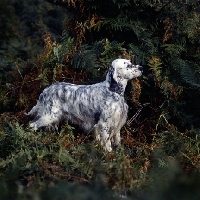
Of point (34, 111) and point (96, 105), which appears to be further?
point (34, 111)

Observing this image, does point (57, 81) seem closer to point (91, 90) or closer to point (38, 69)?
point (38, 69)

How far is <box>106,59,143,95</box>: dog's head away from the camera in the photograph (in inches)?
172

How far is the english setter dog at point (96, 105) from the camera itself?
14.3 feet

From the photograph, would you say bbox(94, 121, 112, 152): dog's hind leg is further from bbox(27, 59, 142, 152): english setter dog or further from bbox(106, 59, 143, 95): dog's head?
bbox(106, 59, 143, 95): dog's head

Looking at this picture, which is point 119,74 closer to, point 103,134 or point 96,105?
point 96,105

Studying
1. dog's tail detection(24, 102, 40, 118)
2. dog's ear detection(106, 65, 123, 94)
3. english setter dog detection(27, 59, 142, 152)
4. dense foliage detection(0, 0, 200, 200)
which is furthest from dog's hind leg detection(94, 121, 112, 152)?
dog's tail detection(24, 102, 40, 118)

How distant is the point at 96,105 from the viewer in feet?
14.4

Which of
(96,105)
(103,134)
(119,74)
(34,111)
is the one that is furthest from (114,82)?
(34,111)

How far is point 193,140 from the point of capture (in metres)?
4.32

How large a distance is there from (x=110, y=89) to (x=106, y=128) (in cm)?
36

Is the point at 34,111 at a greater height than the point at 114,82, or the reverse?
the point at 114,82

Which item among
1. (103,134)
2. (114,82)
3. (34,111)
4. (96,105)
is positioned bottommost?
(34,111)

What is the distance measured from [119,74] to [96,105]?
352 mm

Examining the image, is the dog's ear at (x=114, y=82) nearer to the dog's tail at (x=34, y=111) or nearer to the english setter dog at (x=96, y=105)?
the english setter dog at (x=96, y=105)
